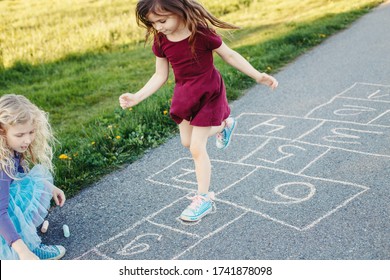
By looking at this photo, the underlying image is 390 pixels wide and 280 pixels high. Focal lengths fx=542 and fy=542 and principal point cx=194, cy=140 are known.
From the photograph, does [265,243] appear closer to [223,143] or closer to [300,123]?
[223,143]

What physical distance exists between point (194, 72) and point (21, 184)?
130 cm

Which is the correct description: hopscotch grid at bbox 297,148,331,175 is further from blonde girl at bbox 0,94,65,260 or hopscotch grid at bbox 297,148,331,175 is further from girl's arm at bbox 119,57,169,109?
blonde girl at bbox 0,94,65,260

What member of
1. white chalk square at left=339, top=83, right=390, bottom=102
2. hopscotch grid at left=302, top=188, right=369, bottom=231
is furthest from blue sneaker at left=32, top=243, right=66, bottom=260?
white chalk square at left=339, top=83, right=390, bottom=102

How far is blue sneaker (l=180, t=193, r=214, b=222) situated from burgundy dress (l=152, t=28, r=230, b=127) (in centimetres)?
51

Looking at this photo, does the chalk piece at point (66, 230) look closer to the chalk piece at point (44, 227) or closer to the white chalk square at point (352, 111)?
the chalk piece at point (44, 227)

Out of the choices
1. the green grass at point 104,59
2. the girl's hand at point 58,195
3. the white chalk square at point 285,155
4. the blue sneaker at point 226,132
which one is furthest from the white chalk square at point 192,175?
the girl's hand at point 58,195

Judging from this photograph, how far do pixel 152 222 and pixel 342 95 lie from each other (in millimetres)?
3076

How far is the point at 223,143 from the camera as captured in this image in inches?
159

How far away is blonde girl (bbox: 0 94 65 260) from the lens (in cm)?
309

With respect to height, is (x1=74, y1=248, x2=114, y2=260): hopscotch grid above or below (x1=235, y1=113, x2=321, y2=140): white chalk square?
above

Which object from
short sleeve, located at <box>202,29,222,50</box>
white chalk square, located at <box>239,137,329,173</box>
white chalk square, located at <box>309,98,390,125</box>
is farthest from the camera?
white chalk square, located at <box>309,98,390,125</box>

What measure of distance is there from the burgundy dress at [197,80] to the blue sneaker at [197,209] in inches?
20.2

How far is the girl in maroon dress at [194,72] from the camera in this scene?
3.33m
